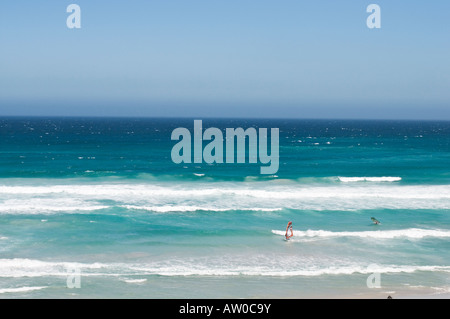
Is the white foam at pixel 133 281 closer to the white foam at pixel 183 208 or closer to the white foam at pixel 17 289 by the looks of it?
the white foam at pixel 17 289

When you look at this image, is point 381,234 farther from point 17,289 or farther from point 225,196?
point 17,289

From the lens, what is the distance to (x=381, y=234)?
64.8 ft

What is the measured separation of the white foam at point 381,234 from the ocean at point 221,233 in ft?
0.27

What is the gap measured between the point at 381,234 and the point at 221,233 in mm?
7020

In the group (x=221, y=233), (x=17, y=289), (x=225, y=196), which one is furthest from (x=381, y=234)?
(x=17, y=289)

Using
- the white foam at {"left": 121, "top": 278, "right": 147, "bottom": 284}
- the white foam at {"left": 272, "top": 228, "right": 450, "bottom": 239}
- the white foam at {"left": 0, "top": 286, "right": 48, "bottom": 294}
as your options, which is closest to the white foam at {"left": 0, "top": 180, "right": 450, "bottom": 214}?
the white foam at {"left": 272, "top": 228, "right": 450, "bottom": 239}

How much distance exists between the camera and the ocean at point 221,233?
13.9m

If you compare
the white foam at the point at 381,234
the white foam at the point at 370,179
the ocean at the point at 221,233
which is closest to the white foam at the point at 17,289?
the ocean at the point at 221,233

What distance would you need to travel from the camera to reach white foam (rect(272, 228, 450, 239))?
19.4 meters

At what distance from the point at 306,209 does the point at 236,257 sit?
8.96 metres

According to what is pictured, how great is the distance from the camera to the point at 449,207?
82.0ft

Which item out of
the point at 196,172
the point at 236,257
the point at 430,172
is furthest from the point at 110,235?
the point at 430,172

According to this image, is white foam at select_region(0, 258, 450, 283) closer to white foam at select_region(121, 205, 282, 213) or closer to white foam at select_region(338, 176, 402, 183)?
white foam at select_region(121, 205, 282, 213)

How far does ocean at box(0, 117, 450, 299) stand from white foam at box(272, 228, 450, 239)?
3.3 inches
